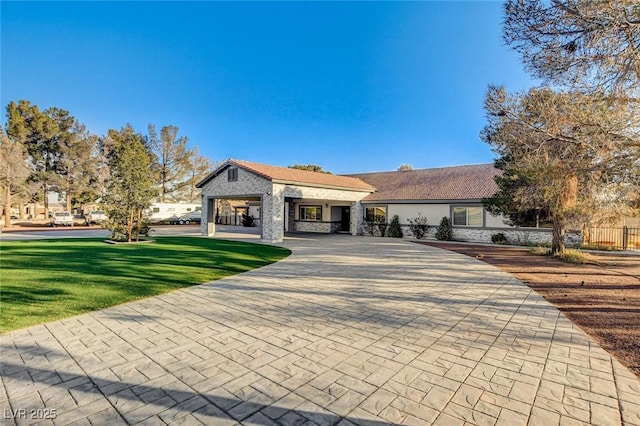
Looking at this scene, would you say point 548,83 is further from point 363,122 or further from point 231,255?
point 363,122

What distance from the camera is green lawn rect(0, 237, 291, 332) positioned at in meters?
5.66

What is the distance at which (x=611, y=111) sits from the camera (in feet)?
21.7

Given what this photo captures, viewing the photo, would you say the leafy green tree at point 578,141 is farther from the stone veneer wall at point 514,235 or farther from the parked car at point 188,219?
the parked car at point 188,219

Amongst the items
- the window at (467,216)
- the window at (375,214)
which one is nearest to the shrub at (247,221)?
the window at (375,214)

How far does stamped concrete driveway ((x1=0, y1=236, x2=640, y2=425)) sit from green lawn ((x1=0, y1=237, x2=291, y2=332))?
788 mm

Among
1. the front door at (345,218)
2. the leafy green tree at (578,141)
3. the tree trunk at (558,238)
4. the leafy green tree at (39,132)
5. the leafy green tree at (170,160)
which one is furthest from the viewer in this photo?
the leafy green tree at (170,160)

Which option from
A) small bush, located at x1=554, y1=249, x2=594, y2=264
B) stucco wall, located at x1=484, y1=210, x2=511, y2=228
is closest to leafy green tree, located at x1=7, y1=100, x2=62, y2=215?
stucco wall, located at x1=484, y1=210, x2=511, y2=228

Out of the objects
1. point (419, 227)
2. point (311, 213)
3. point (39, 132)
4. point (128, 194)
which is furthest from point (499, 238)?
point (39, 132)

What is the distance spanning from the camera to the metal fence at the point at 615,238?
631 inches

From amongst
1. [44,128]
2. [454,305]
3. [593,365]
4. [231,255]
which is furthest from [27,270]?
[44,128]

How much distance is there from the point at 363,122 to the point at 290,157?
61.3 feet

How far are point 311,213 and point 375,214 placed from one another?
633cm

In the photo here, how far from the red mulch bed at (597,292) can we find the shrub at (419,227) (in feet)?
25.5

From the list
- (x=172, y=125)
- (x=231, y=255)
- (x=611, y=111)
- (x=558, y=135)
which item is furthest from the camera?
(x=172, y=125)
